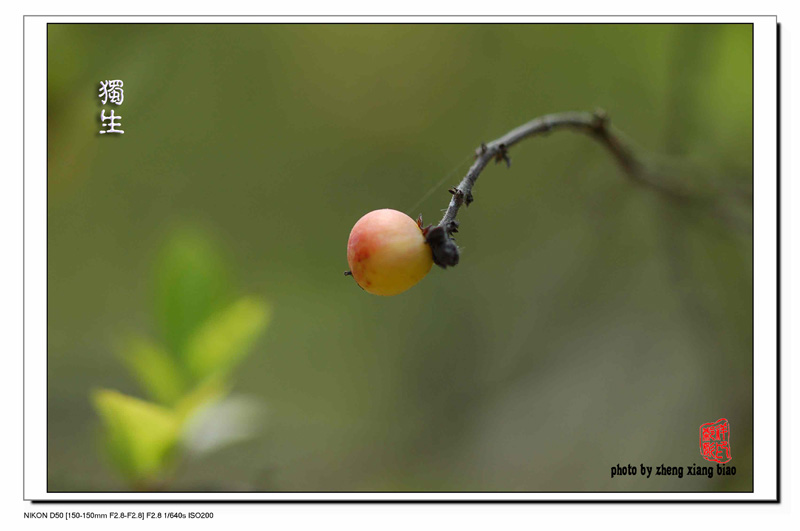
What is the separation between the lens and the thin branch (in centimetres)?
43

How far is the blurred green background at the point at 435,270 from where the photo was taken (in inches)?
45.1

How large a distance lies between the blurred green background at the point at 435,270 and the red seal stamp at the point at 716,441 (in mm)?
37

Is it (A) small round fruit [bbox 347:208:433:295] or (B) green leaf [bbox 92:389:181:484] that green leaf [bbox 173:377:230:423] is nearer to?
(B) green leaf [bbox 92:389:181:484]

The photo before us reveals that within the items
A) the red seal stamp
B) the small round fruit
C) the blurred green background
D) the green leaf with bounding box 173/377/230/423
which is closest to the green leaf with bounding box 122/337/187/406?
the green leaf with bounding box 173/377/230/423

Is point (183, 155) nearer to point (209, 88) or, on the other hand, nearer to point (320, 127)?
point (209, 88)

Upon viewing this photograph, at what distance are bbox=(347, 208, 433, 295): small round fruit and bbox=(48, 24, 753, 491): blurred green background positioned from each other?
0.68 m

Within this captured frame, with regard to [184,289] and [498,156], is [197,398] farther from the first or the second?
[498,156]

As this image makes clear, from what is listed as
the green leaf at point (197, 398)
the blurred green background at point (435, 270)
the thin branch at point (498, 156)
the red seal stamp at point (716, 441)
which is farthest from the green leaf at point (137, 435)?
the red seal stamp at point (716, 441)

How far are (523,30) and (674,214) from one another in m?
0.48

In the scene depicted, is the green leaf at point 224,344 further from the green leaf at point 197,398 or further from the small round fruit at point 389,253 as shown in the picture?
the small round fruit at point 389,253

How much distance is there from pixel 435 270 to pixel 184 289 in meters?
0.69

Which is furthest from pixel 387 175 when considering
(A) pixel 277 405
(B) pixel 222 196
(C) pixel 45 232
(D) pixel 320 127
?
(C) pixel 45 232

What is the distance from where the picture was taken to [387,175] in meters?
1.35

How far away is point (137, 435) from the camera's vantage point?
75 centimetres
